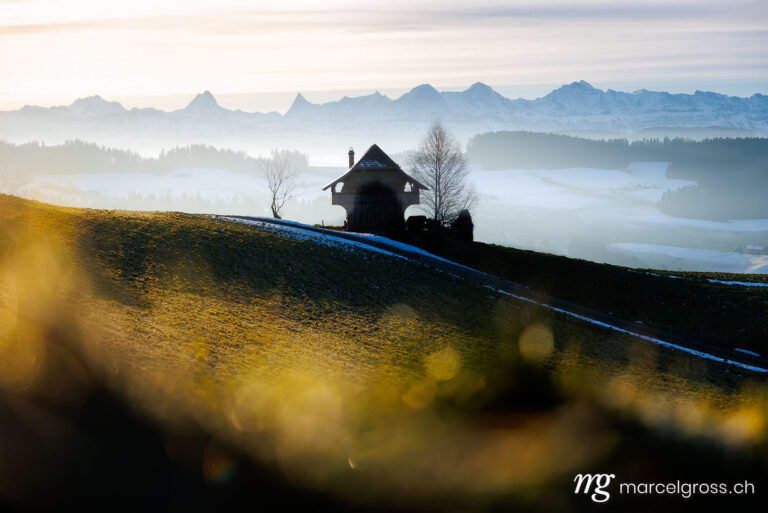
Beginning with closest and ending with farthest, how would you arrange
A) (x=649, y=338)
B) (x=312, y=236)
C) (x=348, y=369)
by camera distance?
(x=348, y=369)
(x=649, y=338)
(x=312, y=236)

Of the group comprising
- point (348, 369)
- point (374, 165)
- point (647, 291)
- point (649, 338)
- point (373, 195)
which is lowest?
point (348, 369)

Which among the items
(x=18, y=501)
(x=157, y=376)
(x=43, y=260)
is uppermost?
(x=43, y=260)

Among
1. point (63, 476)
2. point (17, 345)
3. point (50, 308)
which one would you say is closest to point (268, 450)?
point (63, 476)

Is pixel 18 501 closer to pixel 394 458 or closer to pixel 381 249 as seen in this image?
pixel 394 458

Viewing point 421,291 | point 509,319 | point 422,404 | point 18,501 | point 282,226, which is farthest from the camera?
point 282,226

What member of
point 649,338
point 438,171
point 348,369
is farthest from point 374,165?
point 348,369

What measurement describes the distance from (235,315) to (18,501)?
42.0 feet

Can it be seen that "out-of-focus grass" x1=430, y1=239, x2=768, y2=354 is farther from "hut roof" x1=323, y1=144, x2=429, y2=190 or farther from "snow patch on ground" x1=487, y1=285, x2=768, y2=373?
"hut roof" x1=323, y1=144, x2=429, y2=190

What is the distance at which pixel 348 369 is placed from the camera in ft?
74.1

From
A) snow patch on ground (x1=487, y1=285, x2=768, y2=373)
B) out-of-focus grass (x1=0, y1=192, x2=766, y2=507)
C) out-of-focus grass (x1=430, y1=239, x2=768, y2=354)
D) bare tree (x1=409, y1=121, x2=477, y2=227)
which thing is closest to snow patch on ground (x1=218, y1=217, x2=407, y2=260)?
out-of-focus grass (x1=0, y1=192, x2=766, y2=507)

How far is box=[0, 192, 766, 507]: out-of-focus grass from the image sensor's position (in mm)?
17859

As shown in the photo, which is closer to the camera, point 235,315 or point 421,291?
point 235,315

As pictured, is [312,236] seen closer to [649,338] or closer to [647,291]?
[649,338]

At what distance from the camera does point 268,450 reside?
57.1ft
